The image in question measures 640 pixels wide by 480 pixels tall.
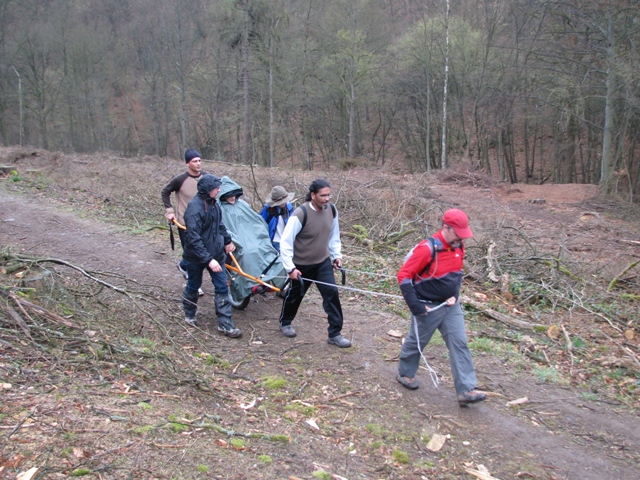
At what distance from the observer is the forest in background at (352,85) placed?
843 inches

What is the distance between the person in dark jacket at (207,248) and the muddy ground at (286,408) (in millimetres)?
247

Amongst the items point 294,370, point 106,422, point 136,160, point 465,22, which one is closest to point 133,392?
point 106,422

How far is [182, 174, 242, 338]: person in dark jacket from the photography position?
5125mm

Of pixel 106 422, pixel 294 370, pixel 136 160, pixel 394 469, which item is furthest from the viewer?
pixel 136 160

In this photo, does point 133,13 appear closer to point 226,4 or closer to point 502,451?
point 226,4

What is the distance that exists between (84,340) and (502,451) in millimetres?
3466

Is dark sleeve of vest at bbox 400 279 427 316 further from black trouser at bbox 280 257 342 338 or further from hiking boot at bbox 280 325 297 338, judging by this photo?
hiking boot at bbox 280 325 297 338

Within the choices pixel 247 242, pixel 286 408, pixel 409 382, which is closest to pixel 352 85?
pixel 247 242

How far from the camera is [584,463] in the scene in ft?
12.3

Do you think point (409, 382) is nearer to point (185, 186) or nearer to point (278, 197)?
point (278, 197)

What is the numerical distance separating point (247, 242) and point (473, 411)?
309 centimetres

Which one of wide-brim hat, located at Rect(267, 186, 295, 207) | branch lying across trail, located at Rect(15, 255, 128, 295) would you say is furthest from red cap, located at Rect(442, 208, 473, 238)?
branch lying across trail, located at Rect(15, 255, 128, 295)

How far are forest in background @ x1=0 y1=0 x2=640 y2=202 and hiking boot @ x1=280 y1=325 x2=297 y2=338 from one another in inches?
676

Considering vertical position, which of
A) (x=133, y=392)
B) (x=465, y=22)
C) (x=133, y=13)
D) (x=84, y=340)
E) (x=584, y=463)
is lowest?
(x=584, y=463)
